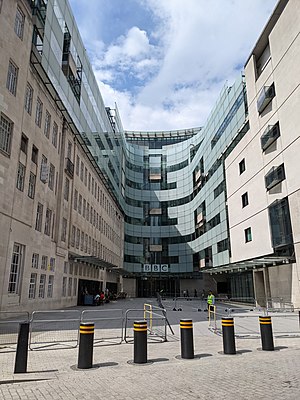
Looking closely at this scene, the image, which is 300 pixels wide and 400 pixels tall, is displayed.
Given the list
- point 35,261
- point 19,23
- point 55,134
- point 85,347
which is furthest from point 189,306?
point 19,23

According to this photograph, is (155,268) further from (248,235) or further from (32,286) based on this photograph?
(32,286)

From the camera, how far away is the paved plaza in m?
6.31

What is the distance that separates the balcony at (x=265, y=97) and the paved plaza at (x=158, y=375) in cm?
2620

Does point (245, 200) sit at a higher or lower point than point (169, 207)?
lower

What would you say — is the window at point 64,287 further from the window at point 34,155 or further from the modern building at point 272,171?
the modern building at point 272,171

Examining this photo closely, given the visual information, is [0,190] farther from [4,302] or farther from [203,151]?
[203,151]

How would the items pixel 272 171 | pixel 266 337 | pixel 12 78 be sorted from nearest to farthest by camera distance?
pixel 266 337
pixel 12 78
pixel 272 171

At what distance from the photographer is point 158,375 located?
7570mm

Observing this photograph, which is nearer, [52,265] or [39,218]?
[39,218]

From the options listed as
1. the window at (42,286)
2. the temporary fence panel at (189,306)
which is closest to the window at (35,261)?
the window at (42,286)

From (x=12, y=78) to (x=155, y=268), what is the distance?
54469mm

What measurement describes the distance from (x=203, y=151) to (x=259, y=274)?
92.8 feet

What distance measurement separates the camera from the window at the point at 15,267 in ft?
68.2

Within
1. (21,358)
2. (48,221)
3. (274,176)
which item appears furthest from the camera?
(274,176)
